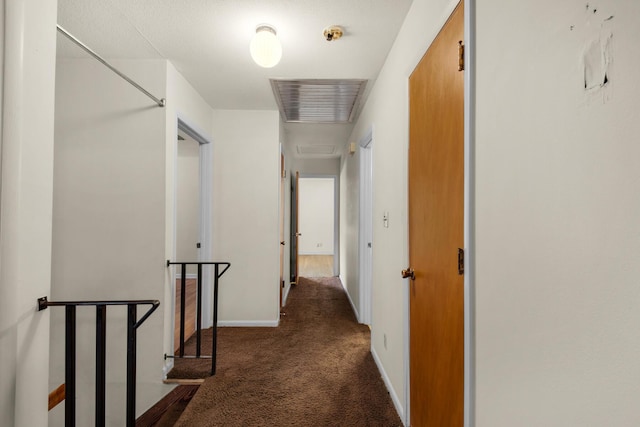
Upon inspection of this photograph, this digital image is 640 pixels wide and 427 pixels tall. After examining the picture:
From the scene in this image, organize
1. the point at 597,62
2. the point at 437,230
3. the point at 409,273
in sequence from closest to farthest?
the point at 597,62 → the point at 437,230 → the point at 409,273

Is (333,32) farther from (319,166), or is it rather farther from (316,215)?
(316,215)

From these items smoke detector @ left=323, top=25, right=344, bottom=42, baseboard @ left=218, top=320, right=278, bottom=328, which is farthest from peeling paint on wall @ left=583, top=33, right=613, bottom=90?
baseboard @ left=218, top=320, right=278, bottom=328

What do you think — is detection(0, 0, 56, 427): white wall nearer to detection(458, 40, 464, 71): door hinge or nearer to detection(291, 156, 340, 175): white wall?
detection(458, 40, 464, 71): door hinge

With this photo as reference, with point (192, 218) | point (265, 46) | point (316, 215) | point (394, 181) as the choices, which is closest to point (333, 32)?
point (265, 46)

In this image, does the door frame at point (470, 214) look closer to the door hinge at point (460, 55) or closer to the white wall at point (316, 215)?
the door hinge at point (460, 55)

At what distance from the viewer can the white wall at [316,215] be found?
9.03m

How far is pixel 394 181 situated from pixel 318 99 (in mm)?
1463

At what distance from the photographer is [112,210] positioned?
2211mm

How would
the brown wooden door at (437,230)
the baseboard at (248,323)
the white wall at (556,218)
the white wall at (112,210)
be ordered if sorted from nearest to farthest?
the white wall at (556,218)
the brown wooden door at (437,230)
the white wall at (112,210)
the baseboard at (248,323)

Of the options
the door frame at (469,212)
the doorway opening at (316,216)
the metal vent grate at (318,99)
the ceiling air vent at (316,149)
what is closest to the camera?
the door frame at (469,212)

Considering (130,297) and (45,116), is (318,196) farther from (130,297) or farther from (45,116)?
(45,116)

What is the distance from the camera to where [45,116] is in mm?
1123

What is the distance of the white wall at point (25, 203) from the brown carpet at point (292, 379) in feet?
3.27

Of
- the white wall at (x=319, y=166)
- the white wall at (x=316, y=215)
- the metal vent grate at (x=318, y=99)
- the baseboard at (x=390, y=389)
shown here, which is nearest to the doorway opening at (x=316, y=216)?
the white wall at (x=316, y=215)
